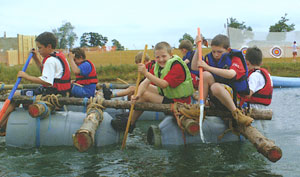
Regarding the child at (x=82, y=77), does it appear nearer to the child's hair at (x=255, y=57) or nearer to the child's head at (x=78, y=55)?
the child's head at (x=78, y=55)

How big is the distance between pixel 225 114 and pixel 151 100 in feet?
3.35

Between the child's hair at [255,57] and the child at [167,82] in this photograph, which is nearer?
the child at [167,82]

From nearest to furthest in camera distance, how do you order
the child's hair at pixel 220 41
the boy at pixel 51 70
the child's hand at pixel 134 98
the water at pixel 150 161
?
the water at pixel 150 161 < the child's hair at pixel 220 41 < the child's hand at pixel 134 98 < the boy at pixel 51 70

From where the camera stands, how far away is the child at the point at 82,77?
20.5ft

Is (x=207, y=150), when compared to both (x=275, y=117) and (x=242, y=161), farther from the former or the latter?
(x=275, y=117)

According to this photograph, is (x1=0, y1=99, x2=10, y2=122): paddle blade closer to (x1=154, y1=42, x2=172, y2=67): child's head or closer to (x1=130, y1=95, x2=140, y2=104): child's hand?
(x1=130, y1=95, x2=140, y2=104): child's hand

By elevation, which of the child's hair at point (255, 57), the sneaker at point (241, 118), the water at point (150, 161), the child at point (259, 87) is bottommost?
the water at point (150, 161)

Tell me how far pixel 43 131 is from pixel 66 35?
4255cm

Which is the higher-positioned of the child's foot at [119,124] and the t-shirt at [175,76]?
the t-shirt at [175,76]

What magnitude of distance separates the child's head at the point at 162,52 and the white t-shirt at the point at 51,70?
57.5 inches

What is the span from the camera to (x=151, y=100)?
499 cm

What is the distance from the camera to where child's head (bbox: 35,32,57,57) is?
5301mm

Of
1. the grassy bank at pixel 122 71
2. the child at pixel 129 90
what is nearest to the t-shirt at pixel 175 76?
the child at pixel 129 90

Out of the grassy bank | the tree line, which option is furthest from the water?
the tree line
